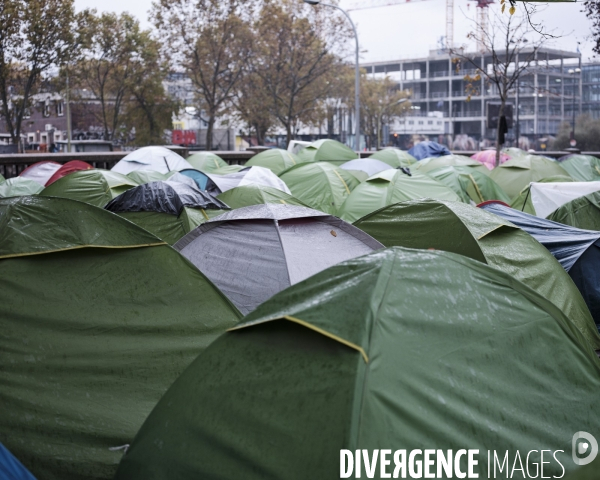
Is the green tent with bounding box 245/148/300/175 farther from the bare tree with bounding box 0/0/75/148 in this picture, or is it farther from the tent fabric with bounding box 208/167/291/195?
the bare tree with bounding box 0/0/75/148

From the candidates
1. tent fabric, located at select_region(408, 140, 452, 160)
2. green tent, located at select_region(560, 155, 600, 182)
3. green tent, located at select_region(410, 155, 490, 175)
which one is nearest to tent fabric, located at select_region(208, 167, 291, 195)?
green tent, located at select_region(410, 155, 490, 175)

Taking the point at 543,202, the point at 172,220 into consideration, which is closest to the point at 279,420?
the point at 172,220

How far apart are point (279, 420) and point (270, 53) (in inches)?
1364

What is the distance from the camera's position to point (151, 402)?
439 centimetres

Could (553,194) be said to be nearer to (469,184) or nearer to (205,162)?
(469,184)

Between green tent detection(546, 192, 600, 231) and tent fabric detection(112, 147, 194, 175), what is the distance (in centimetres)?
967

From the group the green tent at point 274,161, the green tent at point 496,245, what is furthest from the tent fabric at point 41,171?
the green tent at point 496,245

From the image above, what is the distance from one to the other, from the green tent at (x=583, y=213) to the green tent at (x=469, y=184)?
442 cm

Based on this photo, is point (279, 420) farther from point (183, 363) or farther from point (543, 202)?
point (543, 202)

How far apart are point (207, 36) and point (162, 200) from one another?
27.2 m

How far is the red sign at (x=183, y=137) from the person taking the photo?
55906mm

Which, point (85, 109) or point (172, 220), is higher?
point (85, 109)

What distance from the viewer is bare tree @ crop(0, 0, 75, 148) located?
87.4ft

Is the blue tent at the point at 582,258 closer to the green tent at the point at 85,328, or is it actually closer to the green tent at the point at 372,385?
the green tent at the point at 85,328
